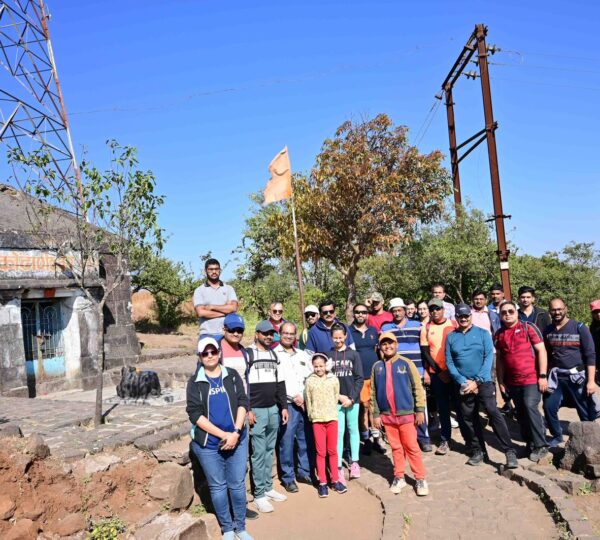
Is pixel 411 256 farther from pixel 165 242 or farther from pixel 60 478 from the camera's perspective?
pixel 60 478

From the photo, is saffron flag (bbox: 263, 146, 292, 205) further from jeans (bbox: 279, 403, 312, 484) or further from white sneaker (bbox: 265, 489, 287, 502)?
white sneaker (bbox: 265, 489, 287, 502)

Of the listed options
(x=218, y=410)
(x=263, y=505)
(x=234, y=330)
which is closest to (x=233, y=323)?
(x=234, y=330)

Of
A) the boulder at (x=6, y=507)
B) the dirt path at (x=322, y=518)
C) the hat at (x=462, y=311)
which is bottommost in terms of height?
the dirt path at (x=322, y=518)

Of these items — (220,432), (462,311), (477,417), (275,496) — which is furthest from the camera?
(477,417)

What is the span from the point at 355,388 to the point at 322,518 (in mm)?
1382

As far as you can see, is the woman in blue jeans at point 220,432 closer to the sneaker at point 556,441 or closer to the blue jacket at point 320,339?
the blue jacket at point 320,339

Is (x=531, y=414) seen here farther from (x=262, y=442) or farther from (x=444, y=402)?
(x=262, y=442)

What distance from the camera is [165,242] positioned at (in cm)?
793

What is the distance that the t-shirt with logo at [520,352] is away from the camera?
19.5ft

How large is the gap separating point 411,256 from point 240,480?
12.2 meters

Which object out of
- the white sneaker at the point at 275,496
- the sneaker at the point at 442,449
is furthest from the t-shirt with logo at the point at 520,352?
the white sneaker at the point at 275,496

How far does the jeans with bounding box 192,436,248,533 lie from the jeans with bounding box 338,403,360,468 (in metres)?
1.41

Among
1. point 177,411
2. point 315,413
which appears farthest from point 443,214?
point 315,413

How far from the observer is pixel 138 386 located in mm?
9250
